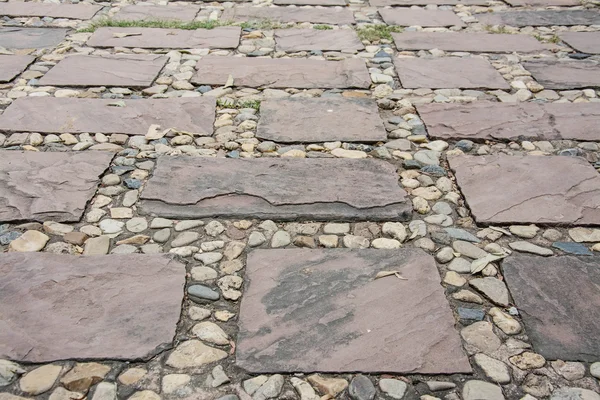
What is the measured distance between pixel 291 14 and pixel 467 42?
1518mm

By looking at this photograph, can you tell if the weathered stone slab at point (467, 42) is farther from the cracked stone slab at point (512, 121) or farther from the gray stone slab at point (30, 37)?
the gray stone slab at point (30, 37)

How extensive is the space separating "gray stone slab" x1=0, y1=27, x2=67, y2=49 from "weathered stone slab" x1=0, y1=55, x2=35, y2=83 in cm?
25

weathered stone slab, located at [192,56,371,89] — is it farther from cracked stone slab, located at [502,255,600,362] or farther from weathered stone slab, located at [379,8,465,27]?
cracked stone slab, located at [502,255,600,362]

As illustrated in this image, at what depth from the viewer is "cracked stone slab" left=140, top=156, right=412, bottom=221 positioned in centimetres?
256

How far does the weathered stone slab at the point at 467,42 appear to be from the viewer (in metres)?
4.44

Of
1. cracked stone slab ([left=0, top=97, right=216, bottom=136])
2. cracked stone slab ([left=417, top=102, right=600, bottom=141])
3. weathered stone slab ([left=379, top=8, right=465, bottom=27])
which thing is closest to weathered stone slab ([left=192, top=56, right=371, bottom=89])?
cracked stone slab ([left=0, top=97, right=216, bottom=136])

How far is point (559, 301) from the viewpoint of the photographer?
2109mm

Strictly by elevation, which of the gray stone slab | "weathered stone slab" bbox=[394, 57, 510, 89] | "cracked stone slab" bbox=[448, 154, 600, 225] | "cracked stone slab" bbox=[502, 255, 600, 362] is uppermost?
the gray stone slab

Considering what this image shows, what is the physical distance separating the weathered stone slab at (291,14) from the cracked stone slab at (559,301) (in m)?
3.22

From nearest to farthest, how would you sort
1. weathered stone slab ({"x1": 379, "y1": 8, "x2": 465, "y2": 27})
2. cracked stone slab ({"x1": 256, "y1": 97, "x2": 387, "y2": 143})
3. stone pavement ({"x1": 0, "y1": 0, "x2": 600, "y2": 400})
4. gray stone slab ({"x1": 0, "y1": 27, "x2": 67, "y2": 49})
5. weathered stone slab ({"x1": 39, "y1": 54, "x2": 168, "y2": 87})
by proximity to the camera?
stone pavement ({"x1": 0, "y1": 0, "x2": 600, "y2": 400}) → cracked stone slab ({"x1": 256, "y1": 97, "x2": 387, "y2": 143}) → weathered stone slab ({"x1": 39, "y1": 54, "x2": 168, "y2": 87}) → gray stone slab ({"x1": 0, "y1": 27, "x2": 67, "y2": 49}) → weathered stone slab ({"x1": 379, "y1": 8, "x2": 465, "y2": 27})

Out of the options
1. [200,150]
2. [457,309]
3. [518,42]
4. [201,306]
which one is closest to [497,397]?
[457,309]

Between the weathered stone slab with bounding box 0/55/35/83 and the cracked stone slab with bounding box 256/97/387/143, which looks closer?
the cracked stone slab with bounding box 256/97/387/143

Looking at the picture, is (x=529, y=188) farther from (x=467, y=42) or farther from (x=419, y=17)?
(x=419, y=17)

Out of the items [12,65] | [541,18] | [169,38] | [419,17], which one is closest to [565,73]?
[541,18]
